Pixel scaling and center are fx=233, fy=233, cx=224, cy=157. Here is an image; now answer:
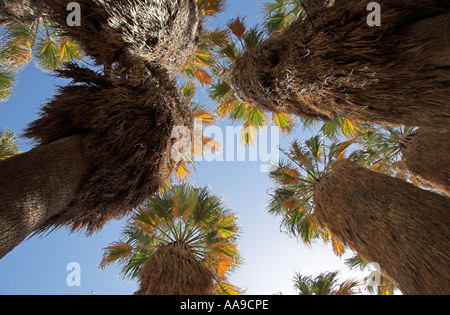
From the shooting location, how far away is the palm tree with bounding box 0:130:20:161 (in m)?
6.17

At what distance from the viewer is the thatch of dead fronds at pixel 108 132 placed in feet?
A: 10.4

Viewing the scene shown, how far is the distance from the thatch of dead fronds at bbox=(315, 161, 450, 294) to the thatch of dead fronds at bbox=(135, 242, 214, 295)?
2.62 metres

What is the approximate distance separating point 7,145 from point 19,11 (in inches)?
136

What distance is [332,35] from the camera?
11.4 feet

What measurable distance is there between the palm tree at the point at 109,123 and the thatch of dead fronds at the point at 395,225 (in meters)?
3.30

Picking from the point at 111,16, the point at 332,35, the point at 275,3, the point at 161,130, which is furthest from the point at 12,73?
the point at 332,35

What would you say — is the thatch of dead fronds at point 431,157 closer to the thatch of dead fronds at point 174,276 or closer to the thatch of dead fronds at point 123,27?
the thatch of dead fronds at point 174,276

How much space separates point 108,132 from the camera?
3.29 metres

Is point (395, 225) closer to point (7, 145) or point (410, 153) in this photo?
point (410, 153)

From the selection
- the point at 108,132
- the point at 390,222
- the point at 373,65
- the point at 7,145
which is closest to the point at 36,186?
the point at 108,132

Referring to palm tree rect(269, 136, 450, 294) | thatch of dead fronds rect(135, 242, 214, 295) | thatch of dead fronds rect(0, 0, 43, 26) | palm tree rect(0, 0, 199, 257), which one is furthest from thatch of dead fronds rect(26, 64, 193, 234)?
thatch of dead fronds rect(0, 0, 43, 26)

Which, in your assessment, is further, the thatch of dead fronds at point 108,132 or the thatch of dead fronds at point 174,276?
the thatch of dead fronds at point 174,276

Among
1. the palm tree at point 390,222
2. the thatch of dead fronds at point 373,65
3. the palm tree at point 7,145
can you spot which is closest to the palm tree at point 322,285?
the palm tree at point 390,222

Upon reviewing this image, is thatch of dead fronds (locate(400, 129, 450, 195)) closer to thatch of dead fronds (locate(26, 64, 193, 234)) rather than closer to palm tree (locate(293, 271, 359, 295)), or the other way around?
palm tree (locate(293, 271, 359, 295))
